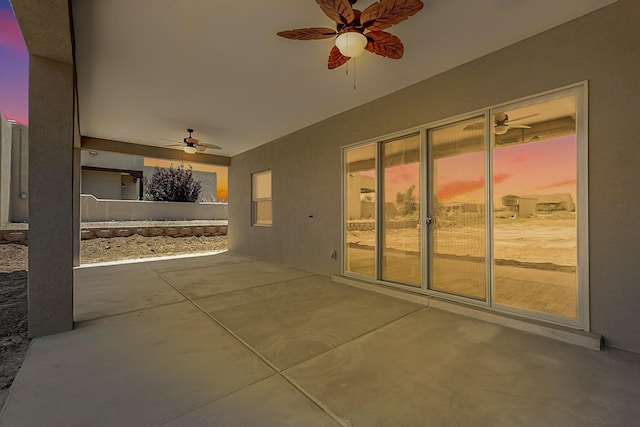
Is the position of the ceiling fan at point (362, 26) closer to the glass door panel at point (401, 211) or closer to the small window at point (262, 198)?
the glass door panel at point (401, 211)

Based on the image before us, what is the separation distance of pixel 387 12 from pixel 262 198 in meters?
5.34

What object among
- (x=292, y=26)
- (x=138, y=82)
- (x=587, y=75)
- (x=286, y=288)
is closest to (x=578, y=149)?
(x=587, y=75)

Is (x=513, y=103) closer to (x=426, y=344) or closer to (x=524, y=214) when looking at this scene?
(x=524, y=214)

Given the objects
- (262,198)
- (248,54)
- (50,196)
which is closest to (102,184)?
(262,198)

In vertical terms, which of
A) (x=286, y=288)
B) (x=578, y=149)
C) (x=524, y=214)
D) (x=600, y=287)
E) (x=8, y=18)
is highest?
(x=8, y=18)

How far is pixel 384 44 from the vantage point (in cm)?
222

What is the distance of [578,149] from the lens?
2.36 meters

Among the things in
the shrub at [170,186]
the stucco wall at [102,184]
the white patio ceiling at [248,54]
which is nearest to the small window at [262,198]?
the white patio ceiling at [248,54]

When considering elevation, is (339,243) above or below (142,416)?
above

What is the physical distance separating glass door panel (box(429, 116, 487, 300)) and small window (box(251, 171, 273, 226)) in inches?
157

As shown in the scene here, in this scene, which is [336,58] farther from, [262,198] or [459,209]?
[262,198]

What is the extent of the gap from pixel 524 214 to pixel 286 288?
119 inches

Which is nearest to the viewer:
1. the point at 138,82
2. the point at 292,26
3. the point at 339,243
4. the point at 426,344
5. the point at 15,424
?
the point at 15,424

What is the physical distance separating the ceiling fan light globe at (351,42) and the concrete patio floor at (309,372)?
229cm
